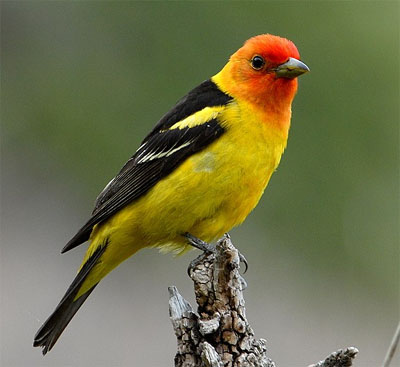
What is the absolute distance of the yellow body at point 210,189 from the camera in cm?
492

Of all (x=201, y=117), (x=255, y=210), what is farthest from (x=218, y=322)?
(x=255, y=210)

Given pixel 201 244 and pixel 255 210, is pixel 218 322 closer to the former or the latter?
pixel 201 244

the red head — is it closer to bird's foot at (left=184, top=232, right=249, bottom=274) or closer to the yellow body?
the yellow body

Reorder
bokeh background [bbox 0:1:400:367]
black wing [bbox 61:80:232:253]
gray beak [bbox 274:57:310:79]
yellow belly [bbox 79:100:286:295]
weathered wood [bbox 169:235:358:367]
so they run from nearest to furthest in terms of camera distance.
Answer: weathered wood [bbox 169:235:358:367]
yellow belly [bbox 79:100:286:295]
black wing [bbox 61:80:232:253]
gray beak [bbox 274:57:310:79]
bokeh background [bbox 0:1:400:367]

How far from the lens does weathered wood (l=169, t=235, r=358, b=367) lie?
172 inches

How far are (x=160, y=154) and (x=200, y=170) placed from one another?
1.29 feet

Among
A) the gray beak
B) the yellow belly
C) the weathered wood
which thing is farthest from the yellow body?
the weathered wood

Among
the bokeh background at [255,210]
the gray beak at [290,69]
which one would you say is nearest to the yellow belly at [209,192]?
the gray beak at [290,69]

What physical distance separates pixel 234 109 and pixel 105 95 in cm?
547

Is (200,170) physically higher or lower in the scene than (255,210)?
lower

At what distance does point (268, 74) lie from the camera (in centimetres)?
532

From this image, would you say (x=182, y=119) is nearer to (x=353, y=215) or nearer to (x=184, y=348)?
(x=184, y=348)

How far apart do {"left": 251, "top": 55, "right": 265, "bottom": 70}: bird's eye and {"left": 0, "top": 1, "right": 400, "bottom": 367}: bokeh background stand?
3572mm

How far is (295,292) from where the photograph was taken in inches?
366
